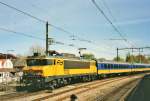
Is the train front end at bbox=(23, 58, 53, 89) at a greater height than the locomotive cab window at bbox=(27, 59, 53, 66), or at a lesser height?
lesser

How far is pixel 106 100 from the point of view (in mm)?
21797

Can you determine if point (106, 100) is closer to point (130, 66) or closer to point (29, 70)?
point (29, 70)

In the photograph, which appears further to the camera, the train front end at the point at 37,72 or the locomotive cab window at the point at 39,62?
the locomotive cab window at the point at 39,62

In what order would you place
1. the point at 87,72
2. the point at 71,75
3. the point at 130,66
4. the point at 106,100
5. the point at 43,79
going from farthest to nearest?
1. the point at 130,66
2. the point at 87,72
3. the point at 71,75
4. the point at 43,79
5. the point at 106,100

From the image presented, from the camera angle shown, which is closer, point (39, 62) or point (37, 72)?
point (37, 72)

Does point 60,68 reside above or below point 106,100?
above

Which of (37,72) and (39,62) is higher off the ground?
(39,62)

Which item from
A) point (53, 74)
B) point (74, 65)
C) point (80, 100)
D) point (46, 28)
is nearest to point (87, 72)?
point (74, 65)

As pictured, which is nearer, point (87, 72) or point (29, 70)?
point (29, 70)

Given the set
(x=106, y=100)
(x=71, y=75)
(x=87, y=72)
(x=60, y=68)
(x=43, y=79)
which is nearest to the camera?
(x=106, y=100)

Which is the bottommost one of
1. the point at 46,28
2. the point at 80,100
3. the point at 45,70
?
the point at 80,100

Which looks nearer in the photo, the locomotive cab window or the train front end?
the train front end

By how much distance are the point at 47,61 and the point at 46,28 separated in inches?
368

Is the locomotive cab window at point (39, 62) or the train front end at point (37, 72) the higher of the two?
the locomotive cab window at point (39, 62)
